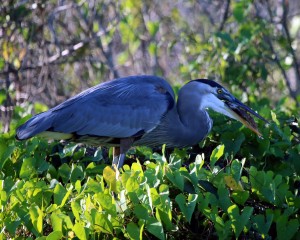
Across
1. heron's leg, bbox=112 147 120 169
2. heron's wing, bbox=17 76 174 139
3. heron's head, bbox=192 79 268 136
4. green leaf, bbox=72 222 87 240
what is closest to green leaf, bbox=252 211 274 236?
green leaf, bbox=72 222 87 240

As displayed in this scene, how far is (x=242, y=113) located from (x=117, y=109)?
2.99 ft

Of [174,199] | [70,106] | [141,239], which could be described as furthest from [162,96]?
[141,239]

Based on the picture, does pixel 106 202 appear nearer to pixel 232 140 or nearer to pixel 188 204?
pixel 188 204

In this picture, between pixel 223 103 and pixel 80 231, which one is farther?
pixel 223 103

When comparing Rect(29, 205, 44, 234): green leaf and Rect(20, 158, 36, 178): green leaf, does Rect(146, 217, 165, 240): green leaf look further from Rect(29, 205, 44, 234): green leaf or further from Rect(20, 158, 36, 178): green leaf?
Rect(20, 158, 36, 178): green leaf

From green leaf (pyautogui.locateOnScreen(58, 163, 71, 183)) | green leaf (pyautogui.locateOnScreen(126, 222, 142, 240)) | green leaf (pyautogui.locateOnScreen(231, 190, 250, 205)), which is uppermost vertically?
green leaf (pyautogui.locateOnScreen(126, 222, 142, 240))

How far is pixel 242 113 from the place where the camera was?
514cm

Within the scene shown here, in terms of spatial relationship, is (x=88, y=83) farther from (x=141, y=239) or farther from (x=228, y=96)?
(x=141, y=239)

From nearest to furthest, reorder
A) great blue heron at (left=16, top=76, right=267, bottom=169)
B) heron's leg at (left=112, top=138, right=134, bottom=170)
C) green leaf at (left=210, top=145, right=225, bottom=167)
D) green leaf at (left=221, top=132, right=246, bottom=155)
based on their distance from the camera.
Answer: green leaf at (left=210, top=145, right=225, bottom=167) < green leaf at (left=221, top=132, right=246, bottom=155) < heron's leg at (left=112, top=138, right=134, bottom=170) < great blue heron at (left=16, top=76, right=267, bottom=169)

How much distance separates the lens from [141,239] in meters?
3.47

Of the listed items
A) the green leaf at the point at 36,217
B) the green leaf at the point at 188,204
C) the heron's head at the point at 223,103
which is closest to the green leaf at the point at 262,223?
the green leaf at the point at 188,204

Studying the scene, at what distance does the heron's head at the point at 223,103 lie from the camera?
5.08 metres

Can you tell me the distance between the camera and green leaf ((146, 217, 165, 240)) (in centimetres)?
345

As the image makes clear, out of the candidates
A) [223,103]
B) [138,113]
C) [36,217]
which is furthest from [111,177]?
[223,103]
